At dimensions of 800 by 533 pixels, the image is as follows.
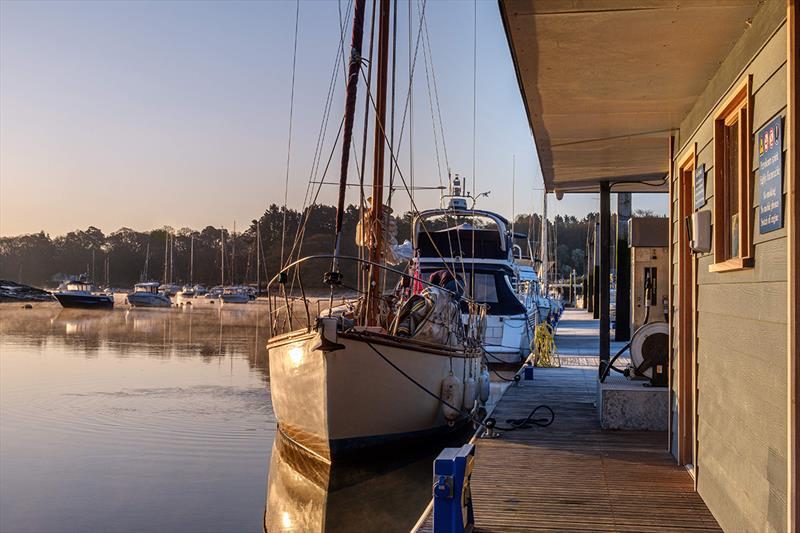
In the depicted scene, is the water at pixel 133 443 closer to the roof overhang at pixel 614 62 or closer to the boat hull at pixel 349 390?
the boat hull at pixel 349 390

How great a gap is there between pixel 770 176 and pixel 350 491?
748 cm

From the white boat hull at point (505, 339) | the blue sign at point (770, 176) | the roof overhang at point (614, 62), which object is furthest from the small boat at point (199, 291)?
the blue sign at point (770, 176)

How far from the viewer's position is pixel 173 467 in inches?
500

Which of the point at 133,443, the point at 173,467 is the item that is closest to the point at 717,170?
the point at 173,467

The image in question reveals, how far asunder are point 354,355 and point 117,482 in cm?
376

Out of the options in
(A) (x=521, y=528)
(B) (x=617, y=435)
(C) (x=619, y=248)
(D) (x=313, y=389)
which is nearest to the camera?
(A) (x=521, y=528)

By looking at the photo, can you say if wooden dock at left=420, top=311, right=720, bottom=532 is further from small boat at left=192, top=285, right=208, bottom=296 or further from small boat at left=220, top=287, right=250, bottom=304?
small boat at left=192, top=285, right=208, bottom=296

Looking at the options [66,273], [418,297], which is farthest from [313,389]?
[66,273]

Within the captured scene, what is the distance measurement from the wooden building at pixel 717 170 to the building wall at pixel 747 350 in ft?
0.04

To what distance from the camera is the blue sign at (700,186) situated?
261 inches

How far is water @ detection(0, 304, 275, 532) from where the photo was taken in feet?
33.4

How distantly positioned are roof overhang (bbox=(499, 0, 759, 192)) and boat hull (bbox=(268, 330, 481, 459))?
3284 mm

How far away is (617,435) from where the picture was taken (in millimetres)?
10086

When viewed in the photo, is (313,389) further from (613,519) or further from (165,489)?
(613,519)
